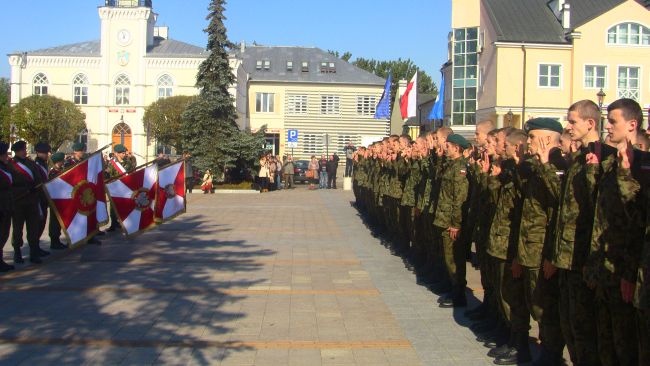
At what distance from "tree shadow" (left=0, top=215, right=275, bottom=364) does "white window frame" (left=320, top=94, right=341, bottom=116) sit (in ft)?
190

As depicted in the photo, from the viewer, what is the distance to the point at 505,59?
4659 cm

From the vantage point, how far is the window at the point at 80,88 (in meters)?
63.4

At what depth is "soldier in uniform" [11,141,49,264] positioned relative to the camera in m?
11.5

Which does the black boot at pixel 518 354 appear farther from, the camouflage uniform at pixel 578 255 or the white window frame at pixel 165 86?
the white window frame at pixel 165 86

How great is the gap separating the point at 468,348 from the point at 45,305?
4962 mm

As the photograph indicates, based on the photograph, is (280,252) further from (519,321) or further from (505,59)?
(505,59)

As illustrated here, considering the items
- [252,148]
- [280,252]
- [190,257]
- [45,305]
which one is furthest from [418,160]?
[252,148]

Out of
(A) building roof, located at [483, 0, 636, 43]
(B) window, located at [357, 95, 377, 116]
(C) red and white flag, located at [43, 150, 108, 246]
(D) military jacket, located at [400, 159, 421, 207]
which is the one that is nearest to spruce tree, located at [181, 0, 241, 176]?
(A) building roof, located at [483, 0, 636, 43]

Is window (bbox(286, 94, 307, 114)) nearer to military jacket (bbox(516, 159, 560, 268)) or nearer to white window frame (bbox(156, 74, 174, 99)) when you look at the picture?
white window frame (bbox(156, 74, 174, 99))

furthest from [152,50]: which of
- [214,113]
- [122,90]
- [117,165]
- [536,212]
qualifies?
[536,212]

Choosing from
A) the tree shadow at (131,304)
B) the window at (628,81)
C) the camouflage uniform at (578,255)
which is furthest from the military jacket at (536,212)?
the window at (628,81)

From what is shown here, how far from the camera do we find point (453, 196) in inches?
333

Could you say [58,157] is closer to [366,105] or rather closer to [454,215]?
[454,215]

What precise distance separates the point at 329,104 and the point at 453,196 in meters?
63.5
